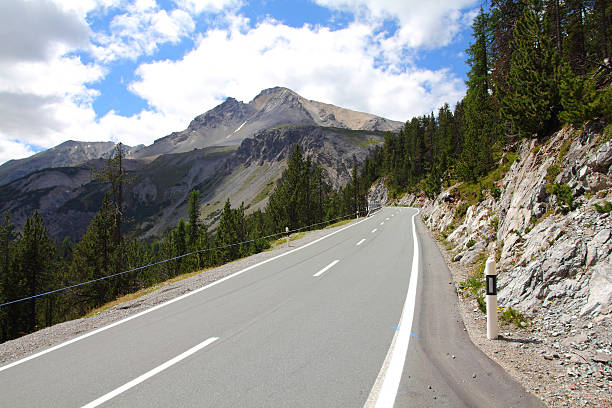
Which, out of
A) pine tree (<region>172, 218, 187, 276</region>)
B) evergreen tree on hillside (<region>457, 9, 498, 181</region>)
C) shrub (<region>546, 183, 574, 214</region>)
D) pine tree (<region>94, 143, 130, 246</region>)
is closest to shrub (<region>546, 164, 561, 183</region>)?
shrub (<region>546, 183, 574, 214</region>)

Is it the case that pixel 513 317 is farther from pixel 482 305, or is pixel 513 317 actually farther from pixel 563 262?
pixel 563 262

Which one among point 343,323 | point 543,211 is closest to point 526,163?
point 543,211

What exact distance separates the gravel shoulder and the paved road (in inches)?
9.2

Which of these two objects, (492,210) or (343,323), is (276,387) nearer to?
(343,323)

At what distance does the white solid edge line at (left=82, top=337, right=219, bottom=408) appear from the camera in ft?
11.6

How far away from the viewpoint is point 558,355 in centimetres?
412

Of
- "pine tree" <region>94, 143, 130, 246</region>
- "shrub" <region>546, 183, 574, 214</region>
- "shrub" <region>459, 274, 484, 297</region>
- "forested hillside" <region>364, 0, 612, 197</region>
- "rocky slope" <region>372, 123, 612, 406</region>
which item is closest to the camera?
"rocky slope" <region>372, 123, 612, 406</region>

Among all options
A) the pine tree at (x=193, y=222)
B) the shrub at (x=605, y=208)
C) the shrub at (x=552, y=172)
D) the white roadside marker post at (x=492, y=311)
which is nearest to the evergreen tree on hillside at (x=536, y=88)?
the shrub at (x=552, y=172)

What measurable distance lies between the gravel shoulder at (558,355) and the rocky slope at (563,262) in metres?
0.01

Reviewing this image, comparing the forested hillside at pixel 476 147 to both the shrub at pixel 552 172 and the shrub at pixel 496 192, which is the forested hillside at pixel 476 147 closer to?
the shrub at pixel 496 192

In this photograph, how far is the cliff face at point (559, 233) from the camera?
5.07m

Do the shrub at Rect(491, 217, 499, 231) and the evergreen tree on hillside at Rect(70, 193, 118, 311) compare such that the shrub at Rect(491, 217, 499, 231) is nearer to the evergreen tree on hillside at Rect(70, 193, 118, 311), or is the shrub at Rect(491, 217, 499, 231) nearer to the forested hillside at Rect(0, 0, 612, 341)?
the forested hillside at Rect(0, 0, 612, 341)

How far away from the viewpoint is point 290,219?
138 ft

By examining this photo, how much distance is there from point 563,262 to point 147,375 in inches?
270
